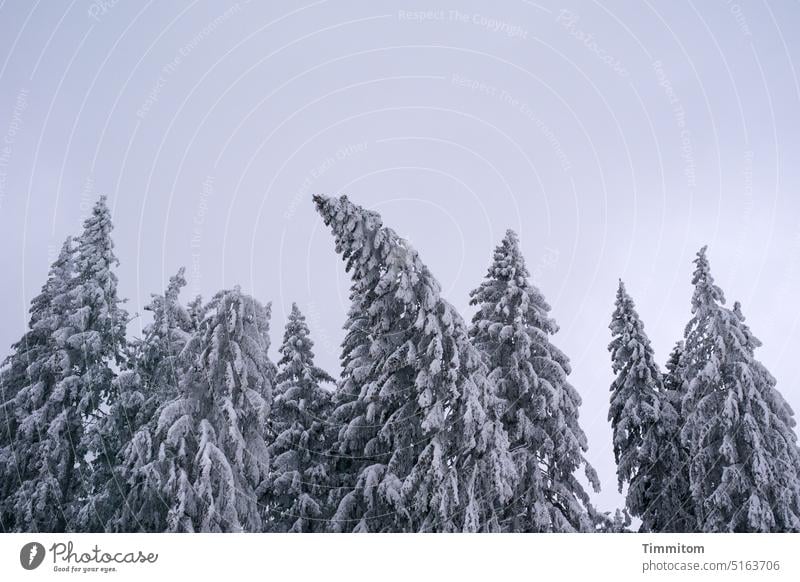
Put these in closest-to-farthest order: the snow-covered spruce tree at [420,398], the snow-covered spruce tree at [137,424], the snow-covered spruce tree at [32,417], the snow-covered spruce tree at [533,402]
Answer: the snow-covered spruce tree at [420,398], the snow-covered spruce tree at [137,424], the snow-covered spruce tree at [533,402], the snow-covered spruce tree at [32,417]

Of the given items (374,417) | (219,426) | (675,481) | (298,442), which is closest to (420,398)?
(374,417)

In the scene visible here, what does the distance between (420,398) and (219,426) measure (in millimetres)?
6071

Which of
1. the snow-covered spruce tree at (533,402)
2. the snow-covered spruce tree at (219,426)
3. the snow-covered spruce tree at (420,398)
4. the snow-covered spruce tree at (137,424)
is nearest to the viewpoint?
the snow-covered spruce tree at (420,398)

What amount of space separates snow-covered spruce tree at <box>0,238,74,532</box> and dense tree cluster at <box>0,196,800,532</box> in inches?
3.2

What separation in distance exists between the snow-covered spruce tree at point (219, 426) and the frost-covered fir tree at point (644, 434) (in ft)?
48.2

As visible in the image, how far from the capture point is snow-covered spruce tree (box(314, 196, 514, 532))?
1548 cm

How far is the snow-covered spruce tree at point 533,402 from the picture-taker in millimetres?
19141

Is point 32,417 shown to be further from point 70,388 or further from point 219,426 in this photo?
point 219,426

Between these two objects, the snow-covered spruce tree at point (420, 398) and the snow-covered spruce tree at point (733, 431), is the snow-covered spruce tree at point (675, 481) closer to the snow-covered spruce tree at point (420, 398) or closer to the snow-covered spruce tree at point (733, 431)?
the snow-covered spruce tree at point (733, 431)

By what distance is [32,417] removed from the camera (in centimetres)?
2155
